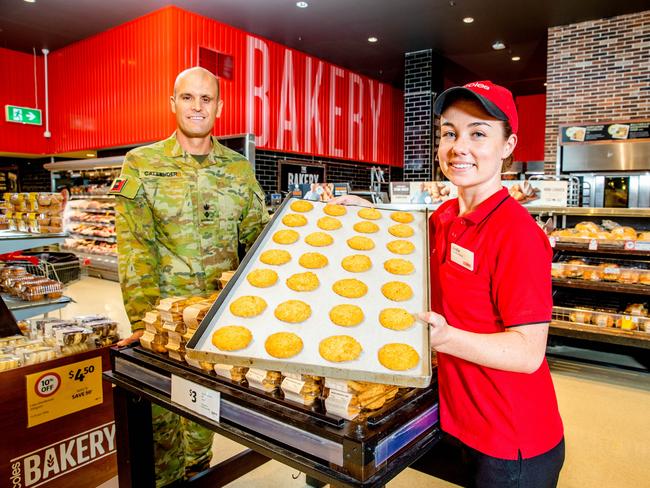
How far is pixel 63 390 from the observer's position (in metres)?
2.25

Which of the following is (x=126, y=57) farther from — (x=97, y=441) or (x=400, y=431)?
(x=400, y=431)

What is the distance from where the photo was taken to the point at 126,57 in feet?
26.5

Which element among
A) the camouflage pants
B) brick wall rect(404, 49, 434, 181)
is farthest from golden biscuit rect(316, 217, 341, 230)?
brick wall rect(404, 49, 434, 181)

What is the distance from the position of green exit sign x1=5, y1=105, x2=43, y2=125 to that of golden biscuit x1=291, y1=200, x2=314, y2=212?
33.6ft

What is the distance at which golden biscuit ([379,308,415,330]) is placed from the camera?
1.15 m

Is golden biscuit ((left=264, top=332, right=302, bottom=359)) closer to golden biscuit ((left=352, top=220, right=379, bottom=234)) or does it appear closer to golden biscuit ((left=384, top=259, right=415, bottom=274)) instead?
golden biscuit ((left=384, top=259, right=415, bottom=274))

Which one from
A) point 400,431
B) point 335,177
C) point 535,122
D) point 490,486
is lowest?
point 490,486

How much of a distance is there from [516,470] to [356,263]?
2.15ft

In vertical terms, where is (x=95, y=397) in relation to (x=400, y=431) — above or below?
below

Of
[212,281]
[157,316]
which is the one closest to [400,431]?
[157,316]

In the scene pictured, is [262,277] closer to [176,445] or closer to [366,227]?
[366,227]

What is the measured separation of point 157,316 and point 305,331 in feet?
1.72

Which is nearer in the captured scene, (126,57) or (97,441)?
(97,441)

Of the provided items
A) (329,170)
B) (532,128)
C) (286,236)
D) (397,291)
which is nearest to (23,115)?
(329,170)
